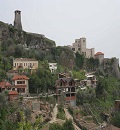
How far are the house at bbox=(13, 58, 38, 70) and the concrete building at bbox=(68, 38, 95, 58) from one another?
2393 centimetres

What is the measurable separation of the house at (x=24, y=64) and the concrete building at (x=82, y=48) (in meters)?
23.9

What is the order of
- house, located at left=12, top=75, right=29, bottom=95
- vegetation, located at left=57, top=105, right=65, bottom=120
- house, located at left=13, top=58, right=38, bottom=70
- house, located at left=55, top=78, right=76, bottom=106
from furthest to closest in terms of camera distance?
1. house, located at left=13, top=58, right=38, bottom=70
2. house, located at left=55, top=78, right=76, bottom=106
3. house, located at left=12, top=75, right=29, bottom=95
4. vegetation, located at left=57, top=105, right=65, bottom=120

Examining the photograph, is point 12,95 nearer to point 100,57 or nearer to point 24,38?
point 24,38

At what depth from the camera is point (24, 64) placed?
54219mm

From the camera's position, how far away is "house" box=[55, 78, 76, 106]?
4863cm

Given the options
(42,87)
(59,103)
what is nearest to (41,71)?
(42,87)

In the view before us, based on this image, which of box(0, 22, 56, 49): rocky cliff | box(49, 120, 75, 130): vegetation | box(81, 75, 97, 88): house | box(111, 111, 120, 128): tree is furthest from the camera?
box(0, 22, 56, 49): rocky cliff

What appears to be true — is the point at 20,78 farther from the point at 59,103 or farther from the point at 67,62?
the point at 67,62

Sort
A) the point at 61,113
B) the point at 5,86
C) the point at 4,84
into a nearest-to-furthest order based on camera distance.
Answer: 1. the point at 61,113
2. the point at 5,86
3. the point at 4,84

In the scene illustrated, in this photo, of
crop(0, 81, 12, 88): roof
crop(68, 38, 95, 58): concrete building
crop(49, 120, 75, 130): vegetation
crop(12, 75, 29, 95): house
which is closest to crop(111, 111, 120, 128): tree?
crop(49, 120, 75, 130): vegetation

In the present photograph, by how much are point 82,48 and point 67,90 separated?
94.7 ft

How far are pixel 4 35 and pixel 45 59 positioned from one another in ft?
36.7

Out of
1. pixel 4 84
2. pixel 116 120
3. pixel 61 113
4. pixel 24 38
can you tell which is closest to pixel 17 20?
pixel 24 38

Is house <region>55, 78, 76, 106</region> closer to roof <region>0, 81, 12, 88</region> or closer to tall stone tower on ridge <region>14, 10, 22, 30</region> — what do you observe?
roof <region>0, 81, 12, 88</region>
